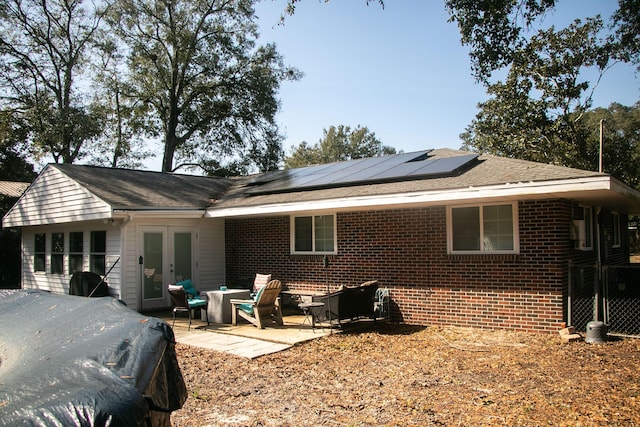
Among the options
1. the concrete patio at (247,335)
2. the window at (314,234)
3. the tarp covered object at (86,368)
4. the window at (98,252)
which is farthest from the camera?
the window at (98,252)

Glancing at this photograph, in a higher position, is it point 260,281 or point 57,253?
point 57,253

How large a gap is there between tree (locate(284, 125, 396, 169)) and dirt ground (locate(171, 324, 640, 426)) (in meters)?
58.6

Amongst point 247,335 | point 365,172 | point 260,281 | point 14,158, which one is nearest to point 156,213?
point 260,281

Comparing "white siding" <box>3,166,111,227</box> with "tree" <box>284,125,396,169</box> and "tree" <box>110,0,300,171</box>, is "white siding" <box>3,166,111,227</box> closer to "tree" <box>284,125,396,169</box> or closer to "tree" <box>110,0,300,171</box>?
"tree" <box>110,0,300,171</box>

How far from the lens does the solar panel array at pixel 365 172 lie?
10469 mm

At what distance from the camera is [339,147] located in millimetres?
67500

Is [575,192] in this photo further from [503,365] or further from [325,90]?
[325,90]

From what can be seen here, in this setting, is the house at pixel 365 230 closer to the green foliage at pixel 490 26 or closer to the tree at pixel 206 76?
the green foliage at pixel 490 26

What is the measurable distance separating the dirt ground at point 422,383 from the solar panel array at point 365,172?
11.8 feet

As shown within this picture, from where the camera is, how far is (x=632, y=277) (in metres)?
12.7

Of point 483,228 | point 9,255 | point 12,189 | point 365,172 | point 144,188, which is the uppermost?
point 12,189

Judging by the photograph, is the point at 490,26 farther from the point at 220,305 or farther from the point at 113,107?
the point at 113,107

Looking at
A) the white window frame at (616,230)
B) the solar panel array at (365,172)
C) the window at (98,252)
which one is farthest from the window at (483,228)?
the window at (98,252)

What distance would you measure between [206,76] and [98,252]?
19271mm
